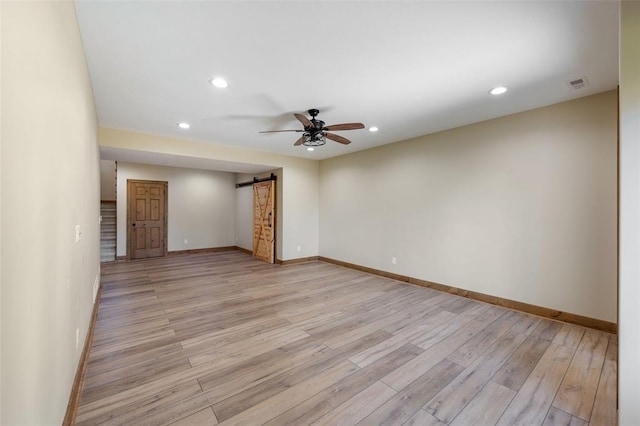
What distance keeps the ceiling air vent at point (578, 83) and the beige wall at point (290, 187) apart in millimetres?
5022

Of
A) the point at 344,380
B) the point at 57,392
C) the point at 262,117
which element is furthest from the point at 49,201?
the point at 262,117

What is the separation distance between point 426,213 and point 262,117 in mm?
3209

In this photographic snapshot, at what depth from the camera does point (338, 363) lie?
2.42 m

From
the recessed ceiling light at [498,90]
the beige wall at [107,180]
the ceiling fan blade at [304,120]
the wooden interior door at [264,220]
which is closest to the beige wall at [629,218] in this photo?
the recessed ceiling light at [498,90]

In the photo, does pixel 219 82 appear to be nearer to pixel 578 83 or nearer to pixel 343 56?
pixel 343 56

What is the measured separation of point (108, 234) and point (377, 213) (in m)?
7.23

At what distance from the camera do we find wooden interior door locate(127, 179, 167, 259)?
7086 millimetres

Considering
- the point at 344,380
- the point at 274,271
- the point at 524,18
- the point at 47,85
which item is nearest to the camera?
the point at 47,85

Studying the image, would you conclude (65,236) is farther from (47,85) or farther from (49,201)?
(47,85)

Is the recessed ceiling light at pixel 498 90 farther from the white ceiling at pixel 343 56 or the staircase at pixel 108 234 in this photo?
the staircase at pixel 108 234

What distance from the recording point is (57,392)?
4.73ft

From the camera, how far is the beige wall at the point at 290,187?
5.18 meters

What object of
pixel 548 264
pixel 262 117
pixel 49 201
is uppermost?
pixel 262 117

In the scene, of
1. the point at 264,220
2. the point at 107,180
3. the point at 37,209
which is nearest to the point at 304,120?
the point at 37,209
